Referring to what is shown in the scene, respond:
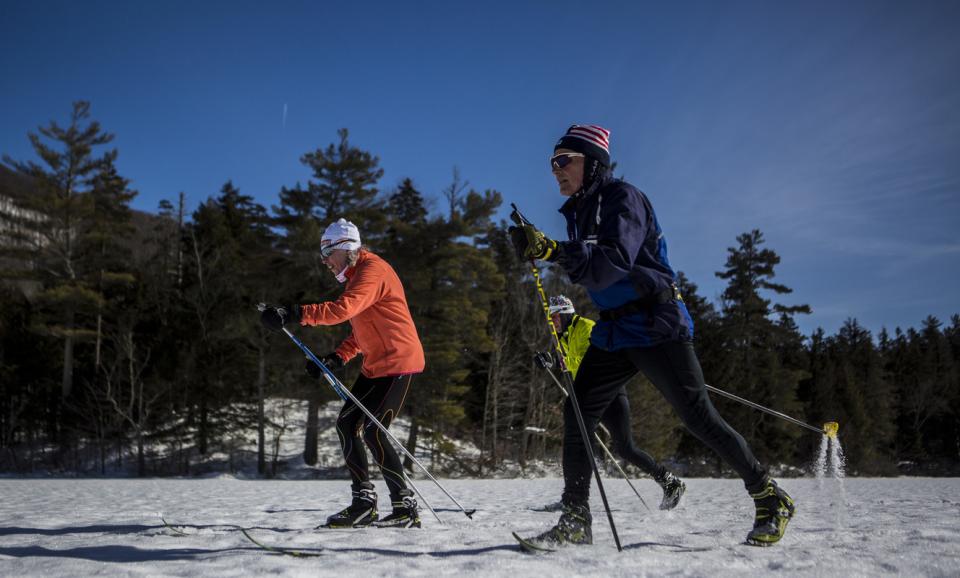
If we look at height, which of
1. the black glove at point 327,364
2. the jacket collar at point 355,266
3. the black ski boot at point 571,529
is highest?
the jacket collar at point 355,266

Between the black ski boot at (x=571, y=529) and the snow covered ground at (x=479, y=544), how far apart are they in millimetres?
85

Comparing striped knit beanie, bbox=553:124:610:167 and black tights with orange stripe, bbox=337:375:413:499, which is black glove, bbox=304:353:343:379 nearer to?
black tights with orange stripe, bbox=337:375:413:499

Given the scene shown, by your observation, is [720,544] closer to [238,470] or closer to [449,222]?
[449,222]

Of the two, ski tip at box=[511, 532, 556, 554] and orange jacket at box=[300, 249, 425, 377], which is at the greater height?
orange jacket at box=[300, 249, 425, 377]

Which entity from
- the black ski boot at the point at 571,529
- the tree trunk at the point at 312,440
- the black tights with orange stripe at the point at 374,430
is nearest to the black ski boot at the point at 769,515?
the black ski boot at the point at 571,529

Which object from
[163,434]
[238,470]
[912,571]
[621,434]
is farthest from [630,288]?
[163,434]

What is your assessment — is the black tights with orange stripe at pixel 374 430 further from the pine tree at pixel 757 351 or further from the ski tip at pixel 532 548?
the pine tree at pixel 757 351

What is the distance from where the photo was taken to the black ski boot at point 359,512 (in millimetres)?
4059

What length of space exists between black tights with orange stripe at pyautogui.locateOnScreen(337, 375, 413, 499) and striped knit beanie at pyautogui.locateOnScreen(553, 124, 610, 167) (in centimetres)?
195

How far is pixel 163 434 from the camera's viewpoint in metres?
24.4

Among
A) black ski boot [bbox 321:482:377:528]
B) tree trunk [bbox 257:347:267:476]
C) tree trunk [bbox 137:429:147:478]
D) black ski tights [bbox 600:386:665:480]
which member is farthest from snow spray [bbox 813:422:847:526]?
tree trunk [bbox 137:429:147:478]

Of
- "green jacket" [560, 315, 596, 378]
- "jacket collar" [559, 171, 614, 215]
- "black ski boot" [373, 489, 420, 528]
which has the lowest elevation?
"black ski boot" [373, 489, 420, 528]

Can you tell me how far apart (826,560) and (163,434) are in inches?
1048

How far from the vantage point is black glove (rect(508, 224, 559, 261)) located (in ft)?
9.36
